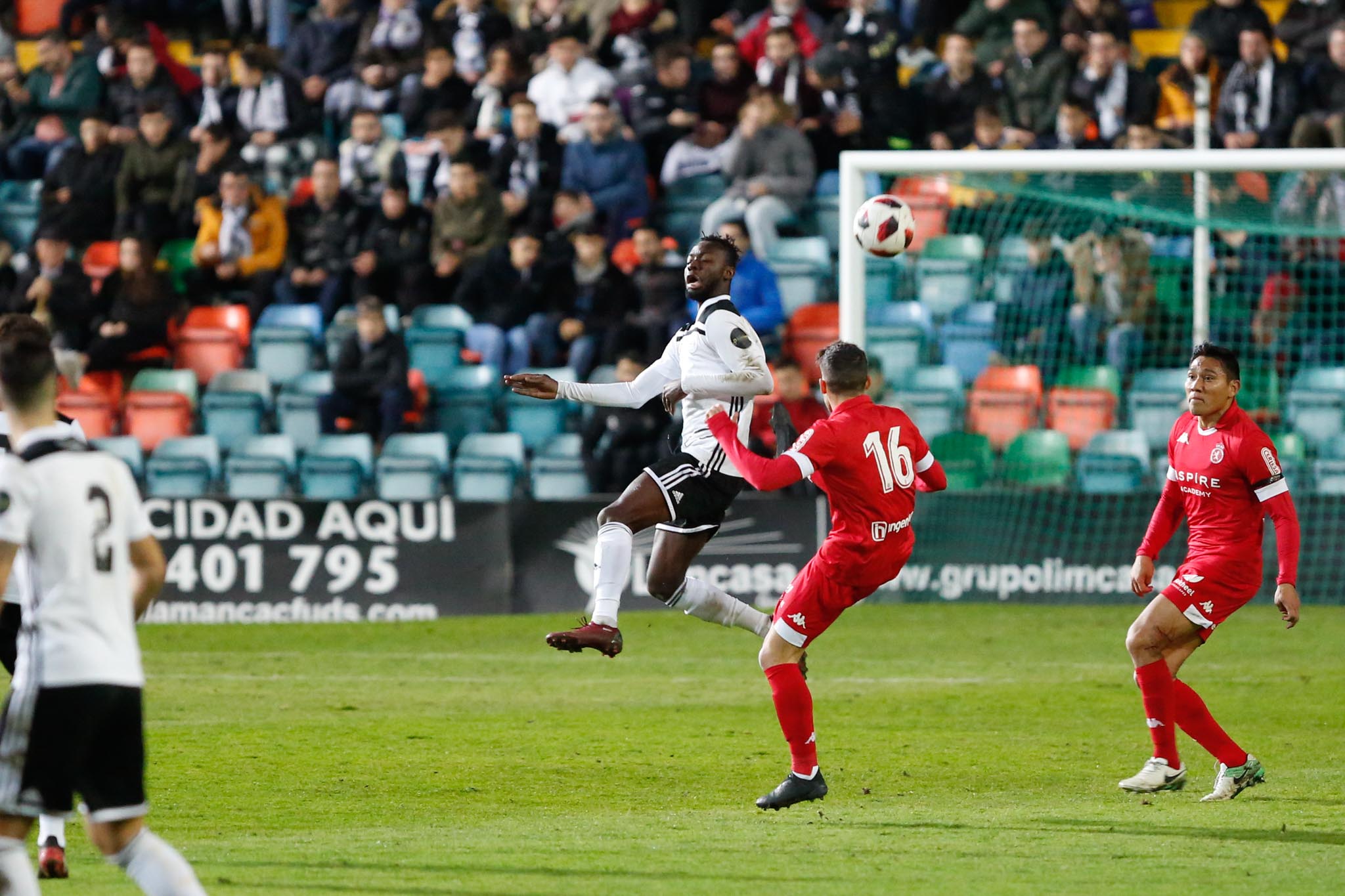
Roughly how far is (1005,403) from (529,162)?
5055 mm

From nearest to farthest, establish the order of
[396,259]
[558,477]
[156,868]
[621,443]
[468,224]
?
[156,868] → [621,443] → [558,477] → [468,224] → [396,259]

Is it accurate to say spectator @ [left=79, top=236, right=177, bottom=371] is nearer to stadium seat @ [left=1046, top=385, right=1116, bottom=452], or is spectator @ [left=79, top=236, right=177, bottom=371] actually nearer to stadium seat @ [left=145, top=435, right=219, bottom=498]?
stadium seat @ [left=145, top=435, right=219, bottom=498]

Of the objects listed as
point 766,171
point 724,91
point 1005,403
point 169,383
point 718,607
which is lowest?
point 718,607

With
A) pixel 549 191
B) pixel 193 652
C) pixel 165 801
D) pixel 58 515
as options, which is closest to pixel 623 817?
pixel 165 801

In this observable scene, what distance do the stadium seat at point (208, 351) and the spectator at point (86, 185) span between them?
172cm

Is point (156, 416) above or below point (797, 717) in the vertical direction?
above

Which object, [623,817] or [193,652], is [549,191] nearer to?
[193,652]

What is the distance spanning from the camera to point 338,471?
52.3 ft

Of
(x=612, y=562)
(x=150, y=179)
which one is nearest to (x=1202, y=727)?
(x=612, y=562)

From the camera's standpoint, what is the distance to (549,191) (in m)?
17.4

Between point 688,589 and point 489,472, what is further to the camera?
point 489,472

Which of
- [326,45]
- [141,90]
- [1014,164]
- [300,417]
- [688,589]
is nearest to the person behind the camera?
[688,589]

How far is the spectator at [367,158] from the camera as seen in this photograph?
17.8m

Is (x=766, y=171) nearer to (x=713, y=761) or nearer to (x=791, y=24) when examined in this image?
(x=791, y=24)
